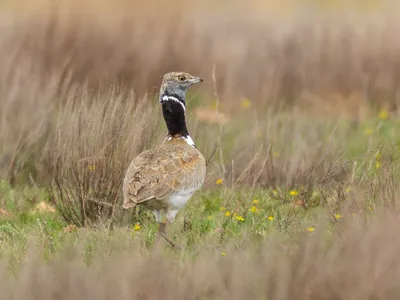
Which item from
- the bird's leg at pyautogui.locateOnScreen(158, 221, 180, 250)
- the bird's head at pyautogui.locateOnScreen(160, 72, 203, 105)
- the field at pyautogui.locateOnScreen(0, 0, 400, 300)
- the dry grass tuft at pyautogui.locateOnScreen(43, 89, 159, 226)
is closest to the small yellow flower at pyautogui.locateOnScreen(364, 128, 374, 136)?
the field at pyautogui.locateOnScreen(0, 0, 400, 300)

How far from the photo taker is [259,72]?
16.3 meters

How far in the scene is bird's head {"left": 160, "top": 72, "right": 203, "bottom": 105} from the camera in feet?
27.5

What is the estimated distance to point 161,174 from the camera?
772 cm

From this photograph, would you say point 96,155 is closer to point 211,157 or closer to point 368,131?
point 211,157

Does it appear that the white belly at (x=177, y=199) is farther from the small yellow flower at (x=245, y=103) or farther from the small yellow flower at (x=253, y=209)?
the small yellow flower at (x=245, y=103)

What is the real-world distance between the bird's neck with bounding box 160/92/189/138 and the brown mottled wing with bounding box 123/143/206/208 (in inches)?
13.4

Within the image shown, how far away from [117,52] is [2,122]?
205 inches

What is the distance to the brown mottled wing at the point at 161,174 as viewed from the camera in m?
7.62

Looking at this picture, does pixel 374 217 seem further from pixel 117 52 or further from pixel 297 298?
pixel 117 52

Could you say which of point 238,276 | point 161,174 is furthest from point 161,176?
point 238,276

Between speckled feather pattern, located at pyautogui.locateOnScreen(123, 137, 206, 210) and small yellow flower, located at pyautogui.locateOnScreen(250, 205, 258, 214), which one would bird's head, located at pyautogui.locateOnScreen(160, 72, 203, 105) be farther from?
small yellow flower, located at pyautogui.locateOnScreen(250, 205, 258, 214)

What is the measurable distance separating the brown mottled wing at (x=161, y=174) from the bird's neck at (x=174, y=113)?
341 millimetres

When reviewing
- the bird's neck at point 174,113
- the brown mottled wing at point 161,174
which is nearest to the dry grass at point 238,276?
the brown mottled wing at point 161,174

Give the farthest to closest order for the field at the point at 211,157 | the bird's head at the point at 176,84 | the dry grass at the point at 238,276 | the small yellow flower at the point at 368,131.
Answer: the small yellow flower at the point at 368,131 → the bird's head at the point at 176,84 → the field at the point at 211,157 → the dry grass at the point at 238,276
